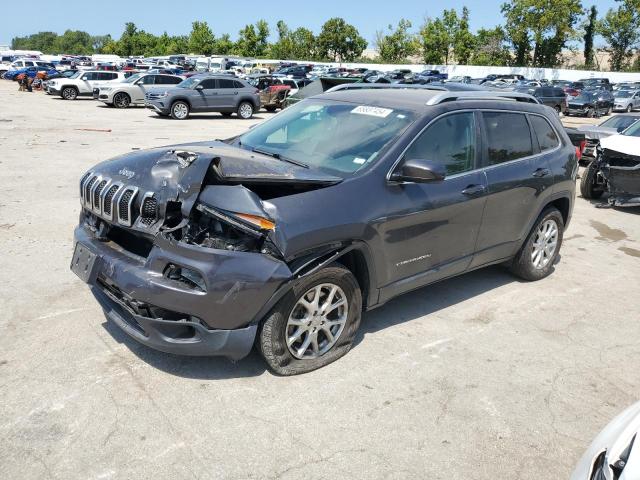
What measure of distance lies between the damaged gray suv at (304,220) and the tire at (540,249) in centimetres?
37

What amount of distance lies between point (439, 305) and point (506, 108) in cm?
185

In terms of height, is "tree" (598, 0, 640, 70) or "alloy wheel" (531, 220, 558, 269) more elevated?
"tree" (598, 0, 640, 70)

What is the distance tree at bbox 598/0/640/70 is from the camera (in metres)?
68.9

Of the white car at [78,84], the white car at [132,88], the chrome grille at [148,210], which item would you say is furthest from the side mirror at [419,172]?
the white car at [78,84]

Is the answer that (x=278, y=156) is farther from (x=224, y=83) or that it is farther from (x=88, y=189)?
(x=224, y=83)

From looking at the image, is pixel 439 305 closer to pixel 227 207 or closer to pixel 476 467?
pixel 476 467

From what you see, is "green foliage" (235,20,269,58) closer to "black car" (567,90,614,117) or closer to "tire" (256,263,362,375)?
"black car" (567,90,614,117)

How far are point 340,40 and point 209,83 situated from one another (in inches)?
2751

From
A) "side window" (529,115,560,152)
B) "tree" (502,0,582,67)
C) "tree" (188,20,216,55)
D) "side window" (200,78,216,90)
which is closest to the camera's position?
"side window" (529,115,560,152)

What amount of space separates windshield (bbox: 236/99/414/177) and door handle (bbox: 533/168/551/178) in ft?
5.43

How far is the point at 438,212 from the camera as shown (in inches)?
168

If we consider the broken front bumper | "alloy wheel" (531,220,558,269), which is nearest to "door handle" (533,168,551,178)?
"alloy wheel" (531,220,558,269)

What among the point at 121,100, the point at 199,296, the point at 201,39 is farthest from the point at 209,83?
the point at 201,39

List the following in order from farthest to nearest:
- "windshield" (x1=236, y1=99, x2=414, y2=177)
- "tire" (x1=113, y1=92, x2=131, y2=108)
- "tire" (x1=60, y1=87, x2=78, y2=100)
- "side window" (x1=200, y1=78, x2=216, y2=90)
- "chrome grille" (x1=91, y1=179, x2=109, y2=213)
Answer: "tire" (x1=60, y1=87, x2=78, y2=100) < "tire" (x1=113, y1=92, x2=131, y2=108) < "side window" (x1=200, y1=78, x2=216, y2=90) < "windshield" (x1=236, y1=99, x2=414, y2=177) < "chrome grille" (x1=91, y1=179, x2=109, y2=213)
